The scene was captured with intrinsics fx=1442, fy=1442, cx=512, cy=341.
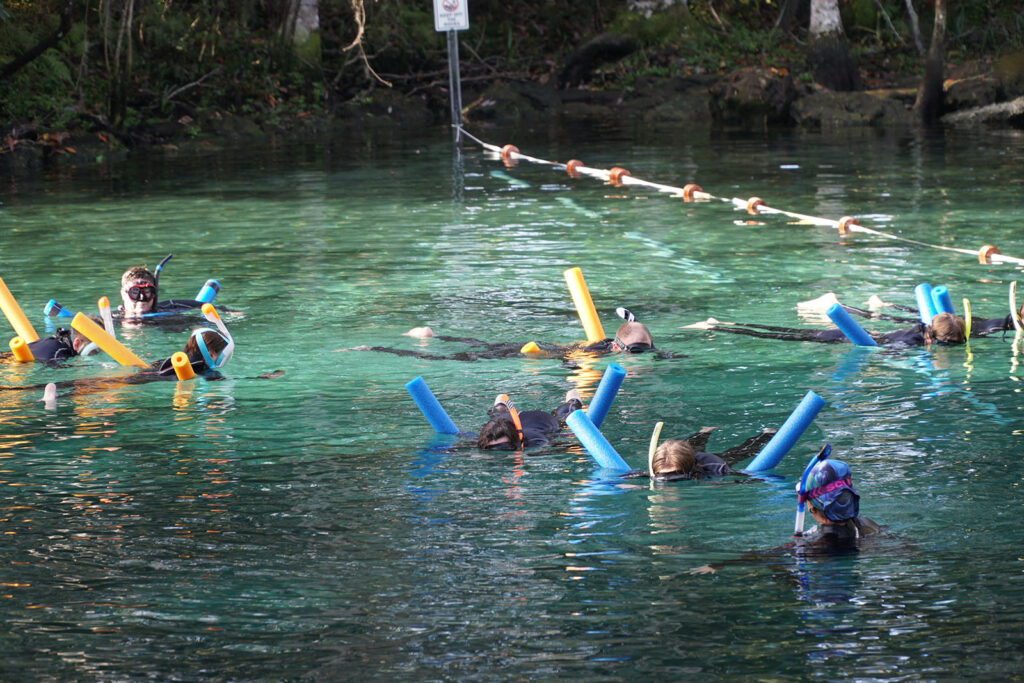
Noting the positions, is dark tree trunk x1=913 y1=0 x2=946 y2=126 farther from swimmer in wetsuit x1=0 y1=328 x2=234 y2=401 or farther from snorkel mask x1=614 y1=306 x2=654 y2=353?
swimmer in wetsuit x1=0 y1=328 x2=234 y2=401

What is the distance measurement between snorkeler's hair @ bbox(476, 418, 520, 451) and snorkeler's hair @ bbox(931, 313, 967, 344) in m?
4.03

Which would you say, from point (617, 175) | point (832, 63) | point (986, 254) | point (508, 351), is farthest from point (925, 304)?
point (832, 63)

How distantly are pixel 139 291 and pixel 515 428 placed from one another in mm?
5268

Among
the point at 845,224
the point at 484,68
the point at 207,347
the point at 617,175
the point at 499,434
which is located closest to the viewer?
the point at 499,434

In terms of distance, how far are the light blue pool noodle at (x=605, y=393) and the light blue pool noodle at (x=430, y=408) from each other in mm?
870

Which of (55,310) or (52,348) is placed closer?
(52,348)

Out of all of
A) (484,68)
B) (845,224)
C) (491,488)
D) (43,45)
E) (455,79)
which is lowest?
(491,488)

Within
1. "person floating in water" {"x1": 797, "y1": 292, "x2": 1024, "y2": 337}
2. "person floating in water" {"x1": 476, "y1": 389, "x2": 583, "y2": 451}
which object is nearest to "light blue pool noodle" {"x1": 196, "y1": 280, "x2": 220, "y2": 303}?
"person floating in water" {"x1": 476, "y1": 389, "x2": 583, "y2": 451}

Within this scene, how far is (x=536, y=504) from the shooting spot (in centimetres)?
739

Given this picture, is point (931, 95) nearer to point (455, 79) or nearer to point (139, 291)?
point (455, 79)

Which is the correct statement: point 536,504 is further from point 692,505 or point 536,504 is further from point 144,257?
point 144,257

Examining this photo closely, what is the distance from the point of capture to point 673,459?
752 centimetres

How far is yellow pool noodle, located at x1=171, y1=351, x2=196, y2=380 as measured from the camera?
10156 millimetres

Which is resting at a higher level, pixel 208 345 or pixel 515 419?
pixel 208 345
